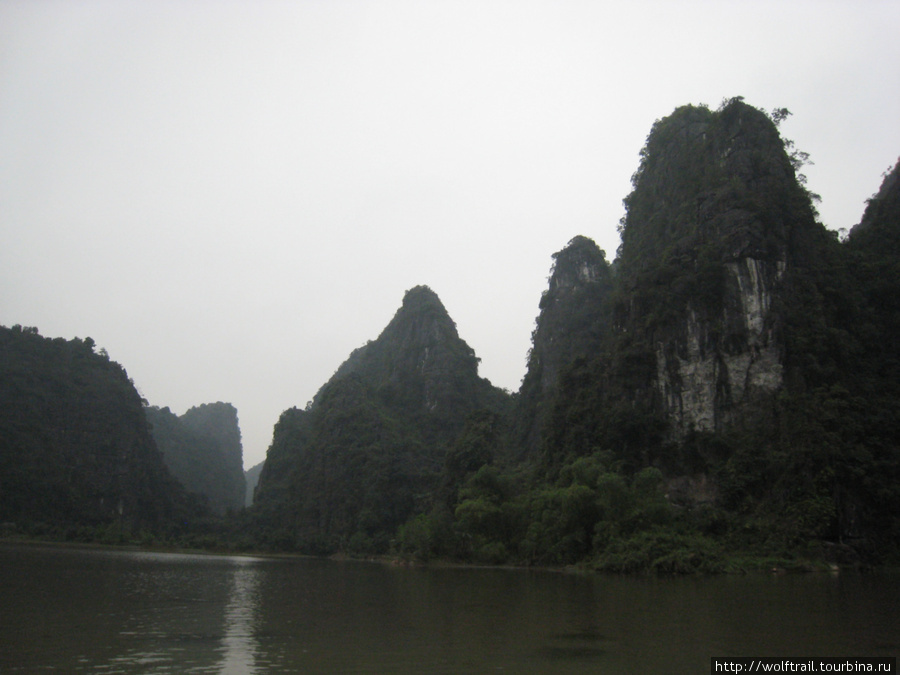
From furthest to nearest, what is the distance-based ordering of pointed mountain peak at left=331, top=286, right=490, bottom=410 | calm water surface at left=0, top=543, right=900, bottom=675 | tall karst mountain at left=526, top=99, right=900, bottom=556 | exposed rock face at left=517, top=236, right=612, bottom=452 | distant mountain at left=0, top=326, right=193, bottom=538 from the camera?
pointed mountain peak at left=331, top=286, right=490, bottom=410
distant mountain at left=0, top=326, right=193, bottom=538
exposed rock face at left=517, top=236, right=612, bottom=452
tall karst mountain at left=526, top=99, right=900, bottom=556
calm water surface at left=0, top=543, right=900, bottom=675

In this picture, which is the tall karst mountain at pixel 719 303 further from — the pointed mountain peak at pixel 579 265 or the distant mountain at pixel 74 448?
the distant mountain at pixel 74 448

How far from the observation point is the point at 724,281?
1469 inches

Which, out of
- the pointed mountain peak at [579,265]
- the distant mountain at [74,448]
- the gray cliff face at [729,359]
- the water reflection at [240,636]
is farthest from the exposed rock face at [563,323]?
the water reflection at [240,636]

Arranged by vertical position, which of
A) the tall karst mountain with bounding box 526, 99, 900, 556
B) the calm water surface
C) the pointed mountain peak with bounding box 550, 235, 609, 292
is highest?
the pointed mountain peak with bounding box 550, 235, 609, 292

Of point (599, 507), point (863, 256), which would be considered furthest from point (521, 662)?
point (863, 256)

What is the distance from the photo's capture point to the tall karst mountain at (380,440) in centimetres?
6372

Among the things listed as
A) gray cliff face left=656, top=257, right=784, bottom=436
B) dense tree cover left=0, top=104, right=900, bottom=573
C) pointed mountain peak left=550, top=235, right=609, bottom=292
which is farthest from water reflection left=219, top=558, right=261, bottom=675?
pointed mountain peak left=550, top=235, right=609, bottom=292

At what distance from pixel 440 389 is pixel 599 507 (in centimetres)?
5032

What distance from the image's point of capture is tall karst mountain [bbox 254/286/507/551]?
6372cm

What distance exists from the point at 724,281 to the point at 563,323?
89.4 feet

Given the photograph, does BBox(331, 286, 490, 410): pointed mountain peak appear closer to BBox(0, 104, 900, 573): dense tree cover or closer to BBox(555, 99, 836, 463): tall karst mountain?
BBox(0, 104, 900, 573): dense tree cover

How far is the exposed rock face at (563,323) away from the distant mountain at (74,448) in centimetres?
4231

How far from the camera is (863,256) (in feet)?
130

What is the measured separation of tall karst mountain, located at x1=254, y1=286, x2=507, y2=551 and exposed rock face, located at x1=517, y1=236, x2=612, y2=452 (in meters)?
6.73
